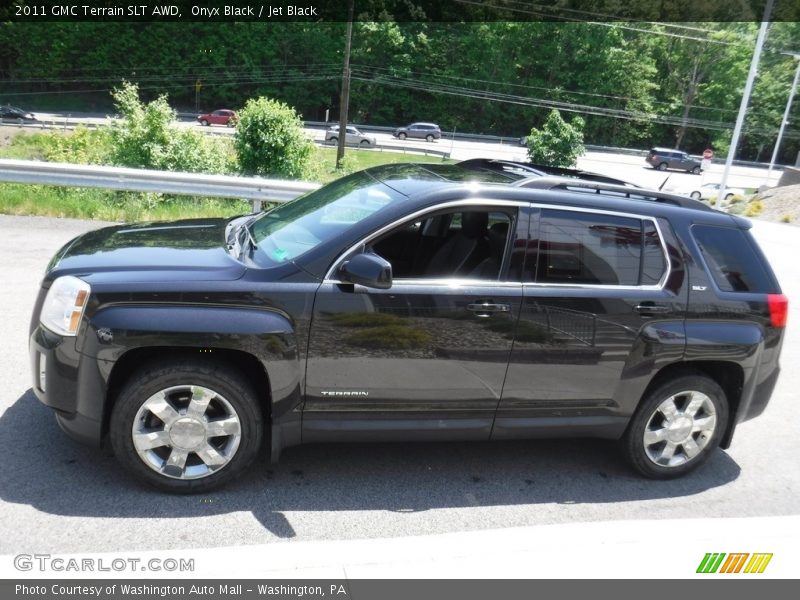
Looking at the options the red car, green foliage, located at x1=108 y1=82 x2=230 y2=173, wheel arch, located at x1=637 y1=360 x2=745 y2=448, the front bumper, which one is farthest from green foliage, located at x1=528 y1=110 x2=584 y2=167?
the front bumper

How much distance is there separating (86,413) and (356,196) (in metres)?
2.01

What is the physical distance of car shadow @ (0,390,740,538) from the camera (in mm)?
3471

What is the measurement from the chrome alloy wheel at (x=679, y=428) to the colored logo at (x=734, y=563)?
93cm

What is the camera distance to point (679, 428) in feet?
14.0

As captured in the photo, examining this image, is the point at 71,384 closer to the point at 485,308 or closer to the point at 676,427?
the point at 485,308

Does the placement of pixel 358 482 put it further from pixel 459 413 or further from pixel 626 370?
pixel 626 370

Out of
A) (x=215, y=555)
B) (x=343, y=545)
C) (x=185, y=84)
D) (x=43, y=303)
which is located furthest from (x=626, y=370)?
(x=185, y=84)

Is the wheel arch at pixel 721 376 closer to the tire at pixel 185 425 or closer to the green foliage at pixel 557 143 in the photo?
the tire at pixel 185 425

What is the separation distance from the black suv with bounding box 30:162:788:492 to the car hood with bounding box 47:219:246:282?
0.02 m

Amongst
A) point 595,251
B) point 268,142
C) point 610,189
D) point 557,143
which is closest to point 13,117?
point 557,143

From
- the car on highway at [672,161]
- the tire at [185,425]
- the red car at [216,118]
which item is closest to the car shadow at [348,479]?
the tire at [185,425]

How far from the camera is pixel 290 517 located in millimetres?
3490

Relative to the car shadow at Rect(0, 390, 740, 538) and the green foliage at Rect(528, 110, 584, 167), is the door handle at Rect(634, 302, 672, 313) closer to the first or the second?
the car shadow at Rect(0, 390, 740, 538)

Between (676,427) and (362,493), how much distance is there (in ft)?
6.77
